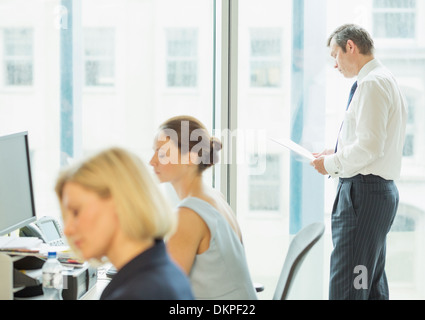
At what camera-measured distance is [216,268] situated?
6.04 ft

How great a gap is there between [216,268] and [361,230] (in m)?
1.03

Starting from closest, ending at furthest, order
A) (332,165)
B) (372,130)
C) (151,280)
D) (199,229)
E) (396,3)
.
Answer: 1. (151,280)
2. (199,229)
3. (372,130)
4. (332,165)
5. (396,3)

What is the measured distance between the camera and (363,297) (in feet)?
8.78

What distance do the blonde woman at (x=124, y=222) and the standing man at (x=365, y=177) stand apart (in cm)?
155

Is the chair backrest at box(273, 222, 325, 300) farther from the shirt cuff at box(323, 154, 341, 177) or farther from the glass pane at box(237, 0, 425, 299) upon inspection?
the glass pane at box(237, 0, 425, 299)

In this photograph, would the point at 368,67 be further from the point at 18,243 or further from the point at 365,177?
the point at 18,243

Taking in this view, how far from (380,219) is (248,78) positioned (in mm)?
1107

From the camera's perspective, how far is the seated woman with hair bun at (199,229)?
70.7 inches

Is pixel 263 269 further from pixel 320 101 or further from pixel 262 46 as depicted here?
pixel 262 46

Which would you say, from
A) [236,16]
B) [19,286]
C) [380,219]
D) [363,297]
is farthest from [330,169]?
[19,286]

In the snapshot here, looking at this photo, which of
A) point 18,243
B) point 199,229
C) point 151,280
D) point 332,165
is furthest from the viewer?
point 332,165

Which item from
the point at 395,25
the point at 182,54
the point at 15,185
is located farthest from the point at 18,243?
the point at 395,25

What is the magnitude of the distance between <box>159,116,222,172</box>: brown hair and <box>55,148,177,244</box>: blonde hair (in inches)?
29.7

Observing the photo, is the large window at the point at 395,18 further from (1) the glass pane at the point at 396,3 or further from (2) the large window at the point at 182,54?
(2) the large window at the point at 182,54
